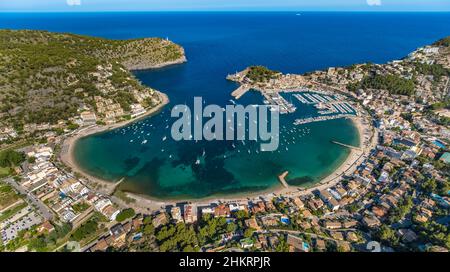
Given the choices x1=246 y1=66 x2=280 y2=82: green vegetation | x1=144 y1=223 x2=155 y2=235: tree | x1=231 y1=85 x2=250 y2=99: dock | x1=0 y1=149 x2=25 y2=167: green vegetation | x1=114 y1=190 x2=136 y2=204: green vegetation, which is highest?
x1=246 y1=66 x2=280 y2=82: green vegetation

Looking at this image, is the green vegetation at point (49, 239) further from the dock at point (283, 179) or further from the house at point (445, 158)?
the house at point (445, 158)

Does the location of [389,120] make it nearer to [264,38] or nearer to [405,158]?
[405,158]

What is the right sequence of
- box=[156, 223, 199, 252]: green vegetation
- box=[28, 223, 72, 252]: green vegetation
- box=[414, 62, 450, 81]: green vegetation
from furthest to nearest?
1. box=[414, 62, 450, 81]: green vegetation
2. box=[28, 223, 72, 252]: green vegetation
3. box=[156, 223, 199, 252]: green vegetation

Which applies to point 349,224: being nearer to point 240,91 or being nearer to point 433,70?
point 240,91

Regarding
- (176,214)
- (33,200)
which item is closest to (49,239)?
(33,200)

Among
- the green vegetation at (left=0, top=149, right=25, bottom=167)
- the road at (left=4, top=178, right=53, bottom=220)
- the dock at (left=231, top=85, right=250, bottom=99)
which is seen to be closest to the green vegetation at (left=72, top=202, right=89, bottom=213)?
the road at (left=4, top=178, right=53, bottom=220)

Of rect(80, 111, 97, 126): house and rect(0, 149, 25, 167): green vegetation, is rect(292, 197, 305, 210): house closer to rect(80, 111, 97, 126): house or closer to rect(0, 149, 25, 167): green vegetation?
rect(0, 149, 25, 167): green vegetation
